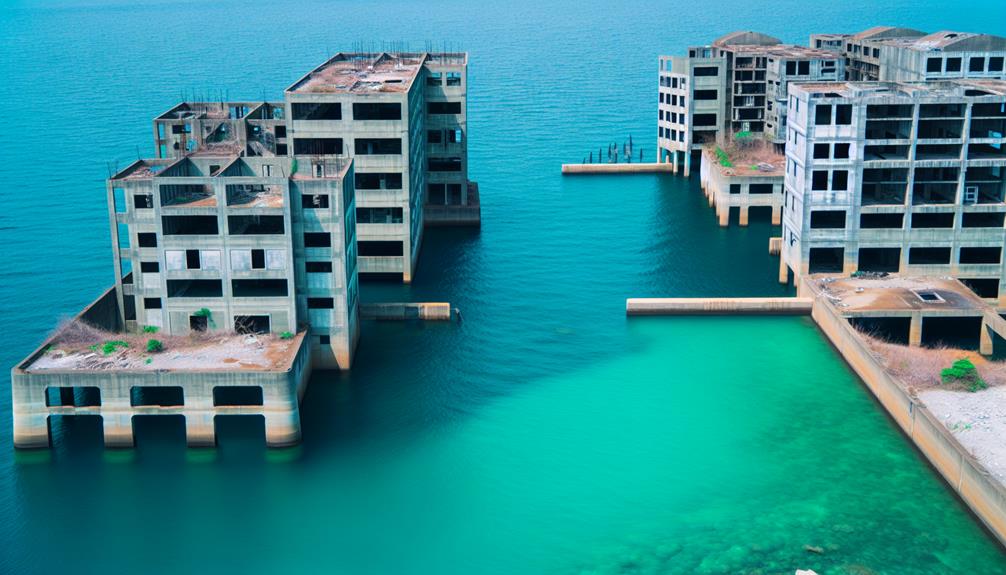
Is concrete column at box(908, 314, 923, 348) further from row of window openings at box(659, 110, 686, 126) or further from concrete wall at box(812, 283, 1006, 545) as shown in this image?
row of window openings at box(659, 110, 686, 126)

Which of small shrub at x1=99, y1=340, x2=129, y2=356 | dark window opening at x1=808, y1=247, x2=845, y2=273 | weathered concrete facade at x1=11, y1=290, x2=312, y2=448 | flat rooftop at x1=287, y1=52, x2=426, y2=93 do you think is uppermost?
flat rooftop at x1=287, y1=52, x2=426, y2=93

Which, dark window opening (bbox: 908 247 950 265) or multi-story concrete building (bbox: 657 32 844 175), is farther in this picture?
multi-story concrete building (bbox: 657 32 844 175)

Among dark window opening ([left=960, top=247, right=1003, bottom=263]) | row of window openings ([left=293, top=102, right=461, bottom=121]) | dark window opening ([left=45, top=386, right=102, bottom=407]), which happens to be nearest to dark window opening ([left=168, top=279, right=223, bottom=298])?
dark window opening ([left=45, top=386, right=102, bottom=407])

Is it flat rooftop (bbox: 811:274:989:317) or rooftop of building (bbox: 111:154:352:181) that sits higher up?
rooftop of building (bbox: 111:154:352:181)

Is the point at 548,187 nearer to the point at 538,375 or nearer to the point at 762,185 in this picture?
the point at 762,185

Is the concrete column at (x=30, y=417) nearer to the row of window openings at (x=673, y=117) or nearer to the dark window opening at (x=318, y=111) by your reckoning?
the dark window opening at (x=318, y=111)

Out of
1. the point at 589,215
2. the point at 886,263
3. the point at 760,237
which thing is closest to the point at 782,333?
the point at 886,263

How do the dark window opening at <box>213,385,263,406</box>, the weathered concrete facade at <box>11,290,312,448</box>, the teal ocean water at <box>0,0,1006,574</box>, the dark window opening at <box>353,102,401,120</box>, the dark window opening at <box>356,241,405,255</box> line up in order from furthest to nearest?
the dark window opening at <box>356,241,405,255</box> → the dark window opening at <box>353,102,401,120</box> → the dark window opening at <box>213,385,263,406</box> → the weathered concrete facade at <box>11,290,312,448</box> → the teal ocean water at <box>0,0,1006,574</box>
